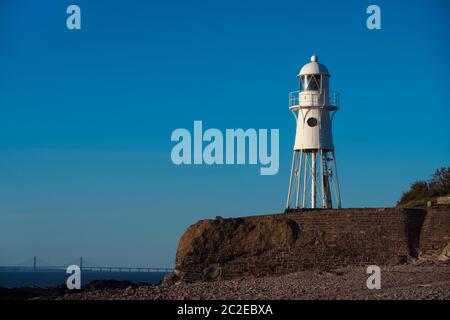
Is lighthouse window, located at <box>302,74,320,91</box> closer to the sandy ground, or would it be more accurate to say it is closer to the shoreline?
the shoreline

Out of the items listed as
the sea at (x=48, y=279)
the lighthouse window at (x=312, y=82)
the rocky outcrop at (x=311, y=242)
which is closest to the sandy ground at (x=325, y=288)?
the rocky outcrop at (x=311, y=242)

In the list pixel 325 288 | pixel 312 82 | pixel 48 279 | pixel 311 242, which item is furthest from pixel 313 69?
pixel 48 279

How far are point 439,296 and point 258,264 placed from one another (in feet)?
33.5

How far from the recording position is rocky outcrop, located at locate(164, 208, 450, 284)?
26.8m

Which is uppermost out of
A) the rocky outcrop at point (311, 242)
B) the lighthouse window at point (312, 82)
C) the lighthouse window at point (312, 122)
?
the lighthouse window at point (312, 82)

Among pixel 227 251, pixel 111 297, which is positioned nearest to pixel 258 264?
pixel 227 251

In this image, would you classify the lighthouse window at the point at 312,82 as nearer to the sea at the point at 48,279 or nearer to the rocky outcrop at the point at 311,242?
the rocky outcrop at the point at 311,242

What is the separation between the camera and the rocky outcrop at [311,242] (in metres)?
26.8

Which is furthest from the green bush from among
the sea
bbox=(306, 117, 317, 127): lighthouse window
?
the sea

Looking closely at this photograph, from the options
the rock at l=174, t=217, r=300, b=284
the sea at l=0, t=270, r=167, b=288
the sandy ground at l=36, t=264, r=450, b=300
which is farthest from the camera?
the sea at l=0, t=270, r=167, b=288

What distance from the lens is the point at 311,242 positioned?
89.2 ft

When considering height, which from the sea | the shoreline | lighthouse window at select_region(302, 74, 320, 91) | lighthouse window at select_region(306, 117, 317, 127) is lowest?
the sea
